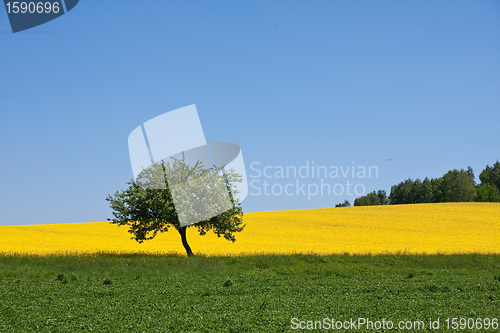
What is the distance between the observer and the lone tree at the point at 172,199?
3077 centimetres

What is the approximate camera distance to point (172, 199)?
30.6 meters

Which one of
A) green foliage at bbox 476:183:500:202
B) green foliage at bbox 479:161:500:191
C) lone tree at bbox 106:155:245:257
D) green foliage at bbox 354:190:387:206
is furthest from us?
green foliage at bbox 354:190:387:206

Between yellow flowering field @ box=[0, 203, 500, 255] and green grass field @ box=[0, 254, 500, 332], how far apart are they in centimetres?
707

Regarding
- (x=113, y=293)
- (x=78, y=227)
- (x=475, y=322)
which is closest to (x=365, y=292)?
(x=475, y=322)

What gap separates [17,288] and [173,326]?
939 cm

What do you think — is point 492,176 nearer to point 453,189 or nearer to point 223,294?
point 453,189

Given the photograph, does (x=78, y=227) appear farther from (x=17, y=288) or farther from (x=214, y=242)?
(x=17, y=288)

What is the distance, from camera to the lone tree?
3077 cm

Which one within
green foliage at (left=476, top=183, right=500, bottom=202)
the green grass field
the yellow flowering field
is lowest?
the green grass field

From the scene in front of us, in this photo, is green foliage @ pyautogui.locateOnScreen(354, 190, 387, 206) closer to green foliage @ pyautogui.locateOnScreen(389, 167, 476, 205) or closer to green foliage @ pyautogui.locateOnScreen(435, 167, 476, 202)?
green foliage @ pyautogui.locateOnScreen(389, 167, 476, 205)

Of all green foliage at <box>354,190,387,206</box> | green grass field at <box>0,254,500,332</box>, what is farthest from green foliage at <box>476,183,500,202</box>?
green grass field at <box>0,254,500,332</box>

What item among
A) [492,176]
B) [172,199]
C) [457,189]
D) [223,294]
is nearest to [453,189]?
[457,189]

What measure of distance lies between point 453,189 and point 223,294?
112 meters
